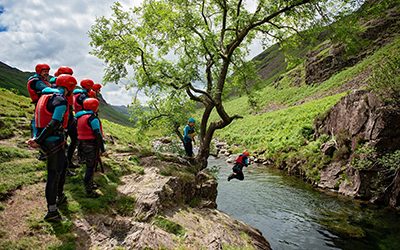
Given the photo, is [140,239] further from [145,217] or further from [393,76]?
[393,76]

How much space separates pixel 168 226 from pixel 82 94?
6.33 m

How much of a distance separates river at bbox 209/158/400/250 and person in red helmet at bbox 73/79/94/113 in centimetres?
1193

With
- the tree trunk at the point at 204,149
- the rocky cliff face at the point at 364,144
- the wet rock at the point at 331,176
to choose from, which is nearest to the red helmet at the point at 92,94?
the tree trunk at the point at 204,149

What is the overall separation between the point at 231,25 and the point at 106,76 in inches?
319

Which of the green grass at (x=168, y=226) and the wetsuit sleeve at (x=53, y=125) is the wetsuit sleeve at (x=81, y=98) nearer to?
the wetsuit sleeve at (x=53, y=125)

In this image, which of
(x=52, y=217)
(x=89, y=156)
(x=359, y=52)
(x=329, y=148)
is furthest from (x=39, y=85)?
(x=359, y=52)

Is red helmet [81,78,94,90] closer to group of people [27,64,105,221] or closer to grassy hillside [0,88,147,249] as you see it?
group of people [27,64,105,221]

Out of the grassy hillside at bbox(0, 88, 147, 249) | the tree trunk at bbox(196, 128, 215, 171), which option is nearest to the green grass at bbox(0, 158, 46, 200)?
the grassy hillside at bbox(0, 88, 147, 249)

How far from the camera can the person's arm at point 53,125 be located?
7.48 metres

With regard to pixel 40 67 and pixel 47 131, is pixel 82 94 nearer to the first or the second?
pixel 40 67

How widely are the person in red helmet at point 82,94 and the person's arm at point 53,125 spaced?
13.6 ft

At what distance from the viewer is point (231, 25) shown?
17219 mm

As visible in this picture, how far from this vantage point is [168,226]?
973cm

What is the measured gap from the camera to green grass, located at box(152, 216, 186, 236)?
9594 millimetres
